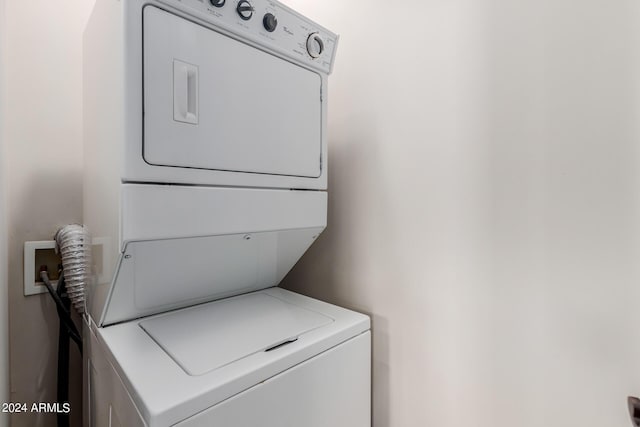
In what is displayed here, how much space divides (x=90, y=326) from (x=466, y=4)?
1.74 m

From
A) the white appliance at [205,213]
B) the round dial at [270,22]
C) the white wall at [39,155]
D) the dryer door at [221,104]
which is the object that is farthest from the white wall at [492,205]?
the white wall at [39,155]

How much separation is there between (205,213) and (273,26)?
65cm

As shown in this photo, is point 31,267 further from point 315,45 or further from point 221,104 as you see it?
point 315,45

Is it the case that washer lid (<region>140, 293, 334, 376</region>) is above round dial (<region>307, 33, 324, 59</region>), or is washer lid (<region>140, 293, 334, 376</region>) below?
below

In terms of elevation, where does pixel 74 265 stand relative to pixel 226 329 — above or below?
above

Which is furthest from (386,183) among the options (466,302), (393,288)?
(466,302)

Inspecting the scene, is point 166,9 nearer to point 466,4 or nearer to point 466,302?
point 466,4

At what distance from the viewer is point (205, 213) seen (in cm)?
89

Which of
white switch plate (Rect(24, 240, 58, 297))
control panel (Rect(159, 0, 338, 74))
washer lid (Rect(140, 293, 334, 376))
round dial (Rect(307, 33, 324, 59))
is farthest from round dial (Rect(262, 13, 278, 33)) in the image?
white switch plate (Rect(24, 240, 58, 297))

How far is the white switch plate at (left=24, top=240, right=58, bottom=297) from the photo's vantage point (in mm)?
1307

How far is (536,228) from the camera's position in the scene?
0.93 m

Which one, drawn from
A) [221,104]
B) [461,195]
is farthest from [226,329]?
[461,195]

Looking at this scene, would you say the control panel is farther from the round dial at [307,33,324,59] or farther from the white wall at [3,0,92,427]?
the white wall at [3,0,92,427]

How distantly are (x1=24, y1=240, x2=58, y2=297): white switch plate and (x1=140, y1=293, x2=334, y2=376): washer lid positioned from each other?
677 millimetres
